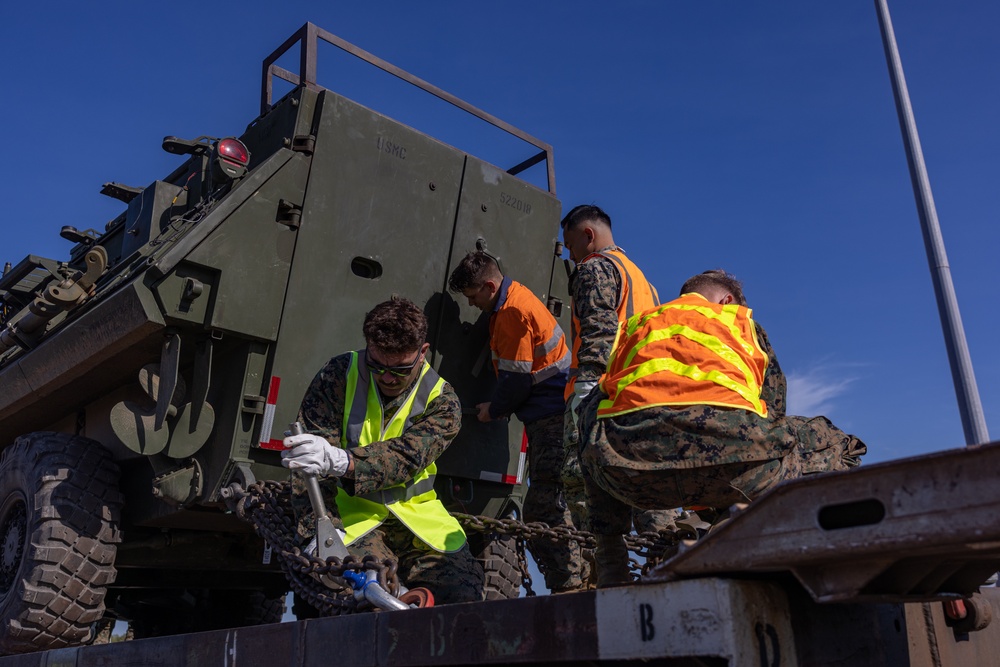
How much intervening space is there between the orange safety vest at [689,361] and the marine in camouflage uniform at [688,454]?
0.13ft

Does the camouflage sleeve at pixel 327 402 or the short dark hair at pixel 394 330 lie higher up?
the short dark hair at pixel 394 330

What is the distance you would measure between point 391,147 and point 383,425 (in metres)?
1.71

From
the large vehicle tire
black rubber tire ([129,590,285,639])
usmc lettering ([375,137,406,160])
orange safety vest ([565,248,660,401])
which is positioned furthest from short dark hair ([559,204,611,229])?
black rubber tire ([129,590,285,639])

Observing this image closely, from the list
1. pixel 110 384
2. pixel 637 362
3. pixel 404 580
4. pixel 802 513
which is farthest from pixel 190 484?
pixel 802 513

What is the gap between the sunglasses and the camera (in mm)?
3639

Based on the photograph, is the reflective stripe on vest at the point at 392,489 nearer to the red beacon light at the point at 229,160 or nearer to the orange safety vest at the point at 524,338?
the orange safety vest at the point at 524,338

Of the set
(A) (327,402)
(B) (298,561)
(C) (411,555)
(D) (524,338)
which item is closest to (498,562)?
(D) (524,338)

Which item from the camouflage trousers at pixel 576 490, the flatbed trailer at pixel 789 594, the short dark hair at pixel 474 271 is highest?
the short dark hair at pixel 474 271

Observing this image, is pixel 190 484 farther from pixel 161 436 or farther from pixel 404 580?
pixel 404 580

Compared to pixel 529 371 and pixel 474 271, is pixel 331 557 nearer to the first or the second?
pixel 529 371

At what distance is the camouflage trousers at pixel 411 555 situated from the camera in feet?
10.9

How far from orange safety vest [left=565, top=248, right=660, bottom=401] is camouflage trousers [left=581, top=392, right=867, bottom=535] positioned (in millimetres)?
1273

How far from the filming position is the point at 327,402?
3.73m

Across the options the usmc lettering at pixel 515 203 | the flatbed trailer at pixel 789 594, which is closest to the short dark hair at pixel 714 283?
the flatbed trailer at pixel 789 594
